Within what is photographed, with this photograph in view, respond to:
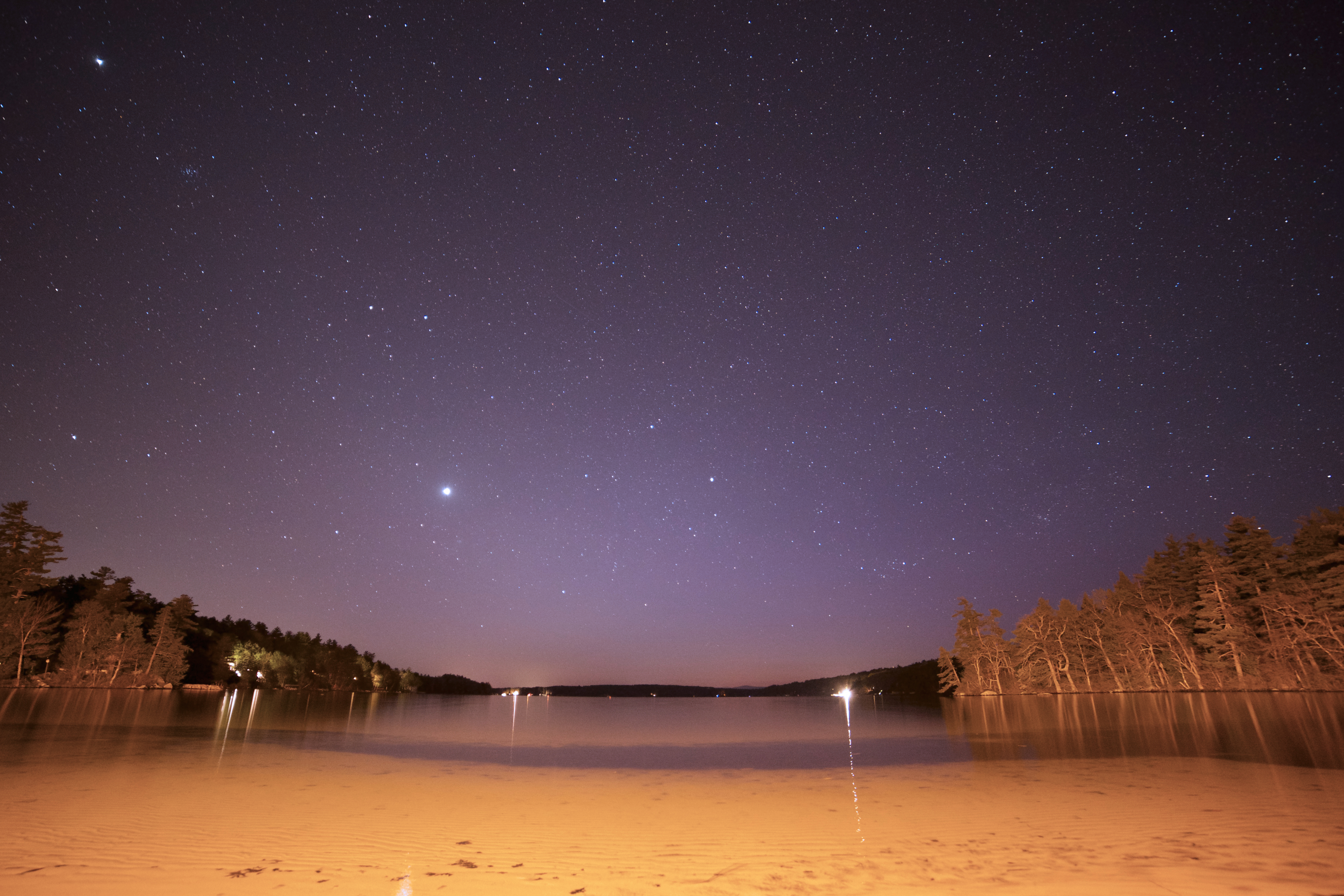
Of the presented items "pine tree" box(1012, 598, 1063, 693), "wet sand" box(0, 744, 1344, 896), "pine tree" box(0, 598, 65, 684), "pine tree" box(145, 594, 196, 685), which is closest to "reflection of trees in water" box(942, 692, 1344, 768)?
"wet sand" box(0, 744, 1344, 896)

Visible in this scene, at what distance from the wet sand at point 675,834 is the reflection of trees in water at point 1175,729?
3321 mm

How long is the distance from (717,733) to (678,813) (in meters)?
26.8

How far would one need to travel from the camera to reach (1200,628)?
54.1 metres

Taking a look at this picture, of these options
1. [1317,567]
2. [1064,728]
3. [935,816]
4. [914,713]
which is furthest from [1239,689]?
[935,816]

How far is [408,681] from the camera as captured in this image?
579 feet

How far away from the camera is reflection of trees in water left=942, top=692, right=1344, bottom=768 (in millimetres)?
18422

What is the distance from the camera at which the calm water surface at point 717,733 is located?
1972 cm

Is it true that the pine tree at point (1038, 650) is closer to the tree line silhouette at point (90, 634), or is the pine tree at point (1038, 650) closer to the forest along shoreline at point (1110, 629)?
the forest along shoreline at point (1110, 629)

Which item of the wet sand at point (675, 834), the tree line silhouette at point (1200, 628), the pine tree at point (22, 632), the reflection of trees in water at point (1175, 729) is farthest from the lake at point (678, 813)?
the pine tree at point (22, 632)

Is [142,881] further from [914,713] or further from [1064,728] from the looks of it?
[914,713]

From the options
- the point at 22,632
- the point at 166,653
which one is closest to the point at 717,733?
the point at 22,632

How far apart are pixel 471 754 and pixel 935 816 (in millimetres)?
18702

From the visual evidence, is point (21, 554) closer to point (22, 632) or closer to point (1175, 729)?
point (22, 632)

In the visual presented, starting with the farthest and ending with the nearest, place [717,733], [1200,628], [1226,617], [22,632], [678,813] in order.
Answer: [22,632], [1200,628], [1226,617], [717,733], [678,813]
